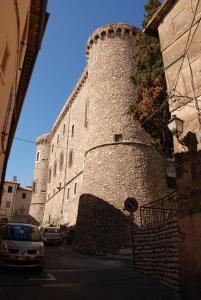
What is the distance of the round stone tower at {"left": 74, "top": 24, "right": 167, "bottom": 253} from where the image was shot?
17547 mm

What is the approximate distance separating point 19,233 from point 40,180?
3155cm

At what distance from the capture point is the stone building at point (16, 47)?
256 inches

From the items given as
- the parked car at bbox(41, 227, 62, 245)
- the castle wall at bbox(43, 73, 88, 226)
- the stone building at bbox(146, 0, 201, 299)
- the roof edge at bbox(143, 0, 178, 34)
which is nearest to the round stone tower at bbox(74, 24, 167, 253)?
the parked car at bbox(41, 227, 62, 245)

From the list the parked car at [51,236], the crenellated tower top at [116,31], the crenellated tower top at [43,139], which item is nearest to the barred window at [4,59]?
the parked car at [51,236]

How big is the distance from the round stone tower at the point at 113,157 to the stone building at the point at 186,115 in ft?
31.5

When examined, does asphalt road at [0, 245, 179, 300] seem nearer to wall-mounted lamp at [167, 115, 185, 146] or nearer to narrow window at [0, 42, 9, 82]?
wall-mounted lamp at [167, 115, 185, 146]

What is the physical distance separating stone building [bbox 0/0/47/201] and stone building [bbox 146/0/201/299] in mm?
4040

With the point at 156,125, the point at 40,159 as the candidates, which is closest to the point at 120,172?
the point at 156,125

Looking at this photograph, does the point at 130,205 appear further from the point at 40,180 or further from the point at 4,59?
the point at 40,180

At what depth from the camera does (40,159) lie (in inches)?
1692

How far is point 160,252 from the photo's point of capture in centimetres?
888

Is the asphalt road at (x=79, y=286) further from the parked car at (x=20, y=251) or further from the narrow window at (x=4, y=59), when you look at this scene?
the narrow window at (x=4, y=59)

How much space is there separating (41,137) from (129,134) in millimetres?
27637

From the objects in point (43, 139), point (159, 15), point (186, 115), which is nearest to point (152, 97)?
point (159, 15)
